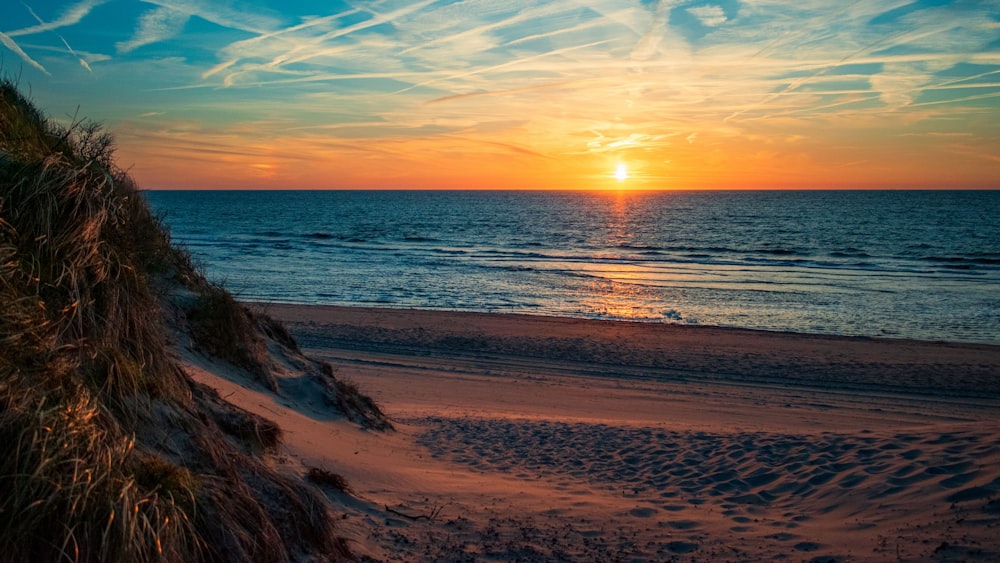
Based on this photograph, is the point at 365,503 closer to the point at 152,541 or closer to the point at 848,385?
the point at 152,541

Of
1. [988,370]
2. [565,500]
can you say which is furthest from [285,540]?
[988,370]

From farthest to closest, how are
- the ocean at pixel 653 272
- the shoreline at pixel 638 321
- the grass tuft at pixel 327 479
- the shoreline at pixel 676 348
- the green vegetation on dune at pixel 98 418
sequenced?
the ocean at pixel 653 272 → the shoreline at pixel 638 321 → the shoreline at pixel 676 348 → the grass tuft at pixel 327 479 → the green vegetation on dune at pixel 98 418

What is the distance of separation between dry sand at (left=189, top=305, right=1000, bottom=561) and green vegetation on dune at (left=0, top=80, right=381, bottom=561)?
1160mm

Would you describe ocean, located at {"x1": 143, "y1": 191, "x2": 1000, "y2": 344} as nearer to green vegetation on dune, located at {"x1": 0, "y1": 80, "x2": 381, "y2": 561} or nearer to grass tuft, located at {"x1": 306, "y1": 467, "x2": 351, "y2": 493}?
green vegetation on dune, located at {"x1": 0, "y1": 80, "x2": 381, "y2": 561}

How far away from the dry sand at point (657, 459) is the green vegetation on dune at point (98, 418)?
3.81 feet

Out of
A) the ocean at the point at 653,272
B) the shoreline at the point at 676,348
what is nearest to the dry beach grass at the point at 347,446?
the shoreline at the point at 676,348

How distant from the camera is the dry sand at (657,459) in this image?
18.6 feet

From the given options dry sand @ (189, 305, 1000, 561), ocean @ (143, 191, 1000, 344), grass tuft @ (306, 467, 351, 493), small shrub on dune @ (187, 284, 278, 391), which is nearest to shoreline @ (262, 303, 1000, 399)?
dry sand @ (189, 305, 1000, 561)

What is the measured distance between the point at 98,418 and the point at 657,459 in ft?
21.6

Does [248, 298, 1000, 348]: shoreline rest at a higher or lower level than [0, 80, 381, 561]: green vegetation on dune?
lower

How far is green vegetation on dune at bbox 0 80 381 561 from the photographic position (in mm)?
2902

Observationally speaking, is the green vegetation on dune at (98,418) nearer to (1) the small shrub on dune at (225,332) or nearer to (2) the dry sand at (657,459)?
(2) the dry sand at (657,459)

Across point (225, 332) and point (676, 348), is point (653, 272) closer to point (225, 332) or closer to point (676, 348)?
point (676, 348)

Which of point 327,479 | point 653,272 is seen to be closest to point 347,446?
point 327,479
